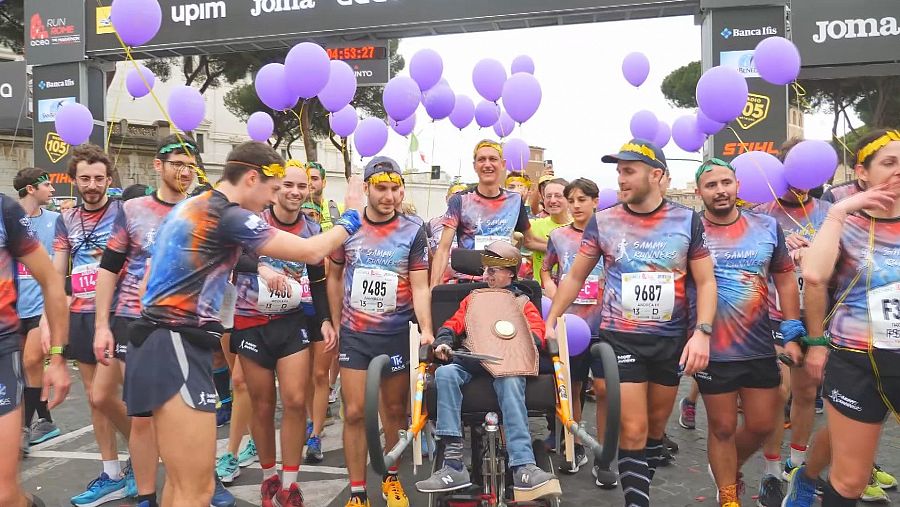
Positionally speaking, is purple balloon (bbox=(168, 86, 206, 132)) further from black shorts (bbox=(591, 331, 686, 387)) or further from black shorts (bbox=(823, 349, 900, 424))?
black shorts (bbox=(823, 349, 900, 424))

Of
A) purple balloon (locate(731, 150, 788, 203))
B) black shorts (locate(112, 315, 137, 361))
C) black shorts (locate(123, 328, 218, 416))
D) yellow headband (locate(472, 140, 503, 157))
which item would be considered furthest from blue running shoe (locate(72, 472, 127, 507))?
purple balloon (locate(731, 150, 788, 203))

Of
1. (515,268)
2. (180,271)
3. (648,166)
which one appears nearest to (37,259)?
(180,271)

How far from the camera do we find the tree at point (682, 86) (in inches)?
1080

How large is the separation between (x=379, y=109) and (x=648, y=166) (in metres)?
25.9

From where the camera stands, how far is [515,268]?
4.64 meters

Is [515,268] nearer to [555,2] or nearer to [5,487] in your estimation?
[5,487]

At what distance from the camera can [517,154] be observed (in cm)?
923

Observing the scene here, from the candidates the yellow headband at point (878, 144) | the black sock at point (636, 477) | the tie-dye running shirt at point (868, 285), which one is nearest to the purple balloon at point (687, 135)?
the yellow headband at point (878, 144)

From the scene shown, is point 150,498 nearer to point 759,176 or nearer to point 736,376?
point 736,376

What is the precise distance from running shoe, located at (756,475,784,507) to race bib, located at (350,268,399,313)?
8.90 feet

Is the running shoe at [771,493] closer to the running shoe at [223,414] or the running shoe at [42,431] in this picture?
the running shoe at [223,414]

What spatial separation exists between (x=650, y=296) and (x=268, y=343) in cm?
245

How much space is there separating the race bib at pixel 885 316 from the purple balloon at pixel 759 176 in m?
1.74

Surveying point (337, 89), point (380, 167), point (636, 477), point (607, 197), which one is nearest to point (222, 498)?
point (380, 167)
